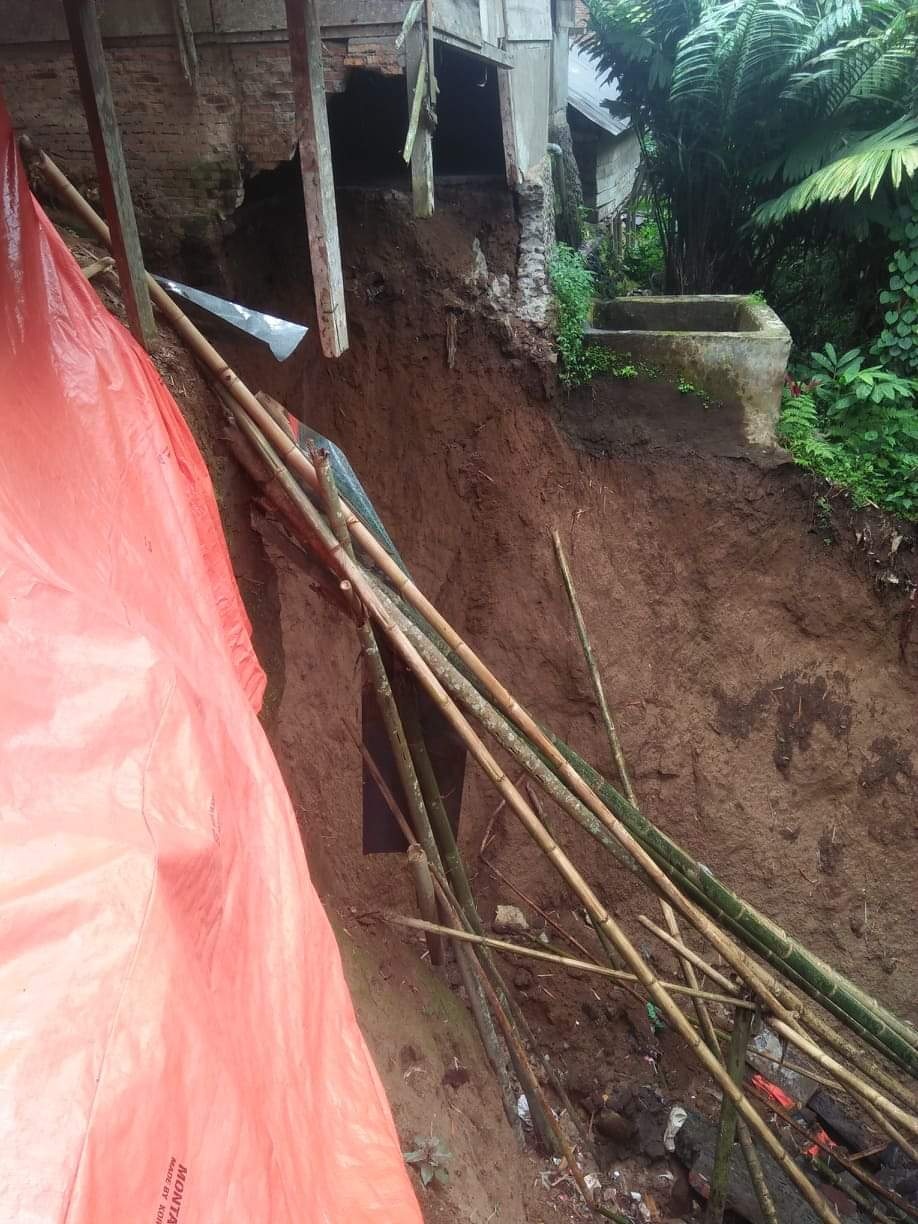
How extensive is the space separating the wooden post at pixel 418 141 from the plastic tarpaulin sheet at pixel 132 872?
1651 millimetres

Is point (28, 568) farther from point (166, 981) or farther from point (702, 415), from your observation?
point (702, 415)

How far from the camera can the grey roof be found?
26.6 ft

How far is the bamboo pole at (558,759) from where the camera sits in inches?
98.0

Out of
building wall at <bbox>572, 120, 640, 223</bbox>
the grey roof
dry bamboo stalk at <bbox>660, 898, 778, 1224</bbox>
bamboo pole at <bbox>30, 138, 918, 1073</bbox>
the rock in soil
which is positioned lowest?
the rock in soil

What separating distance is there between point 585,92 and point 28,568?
31.0 ft

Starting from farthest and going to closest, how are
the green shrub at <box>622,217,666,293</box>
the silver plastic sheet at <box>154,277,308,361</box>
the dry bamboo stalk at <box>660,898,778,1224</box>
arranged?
the green shrub at <box>622,217,666,293</box>
the silver plastic sheet at <box>154,277,308,361</box>
the dry bamboo stalk at <box>660,898,778,1224</box>

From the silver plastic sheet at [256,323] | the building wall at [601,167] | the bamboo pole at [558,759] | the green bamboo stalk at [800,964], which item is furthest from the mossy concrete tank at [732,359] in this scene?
the building wall at [601,167]

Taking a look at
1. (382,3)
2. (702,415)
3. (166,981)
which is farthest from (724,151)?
(166,981)

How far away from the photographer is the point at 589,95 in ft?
29.0

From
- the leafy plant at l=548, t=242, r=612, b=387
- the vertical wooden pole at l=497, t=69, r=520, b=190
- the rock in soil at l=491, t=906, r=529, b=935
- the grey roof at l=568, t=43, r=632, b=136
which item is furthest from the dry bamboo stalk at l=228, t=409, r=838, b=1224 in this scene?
the grey roof at l=568, t=43, r=632, b=136

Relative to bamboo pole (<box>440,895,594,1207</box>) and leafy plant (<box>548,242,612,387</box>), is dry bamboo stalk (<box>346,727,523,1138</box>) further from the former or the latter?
leafy plant (<box>548,242,612,387</box>)

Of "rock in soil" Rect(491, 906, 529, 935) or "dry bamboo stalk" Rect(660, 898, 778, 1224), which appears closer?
"dry bamboo stalk" Rect(660, 898, 778, 1224)

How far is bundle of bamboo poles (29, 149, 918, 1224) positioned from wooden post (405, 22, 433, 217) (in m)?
1.21

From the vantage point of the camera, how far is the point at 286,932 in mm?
1583
